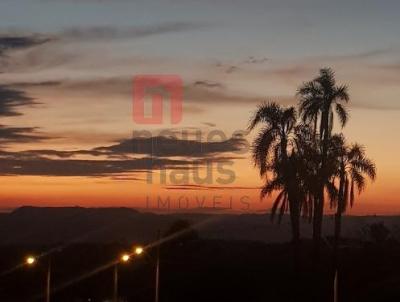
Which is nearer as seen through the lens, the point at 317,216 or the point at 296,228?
the point at 317,216

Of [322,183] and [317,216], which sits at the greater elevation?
[322,183]

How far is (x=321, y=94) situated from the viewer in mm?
51500

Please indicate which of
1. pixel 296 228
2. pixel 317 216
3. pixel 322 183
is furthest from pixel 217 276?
pixel 322 183

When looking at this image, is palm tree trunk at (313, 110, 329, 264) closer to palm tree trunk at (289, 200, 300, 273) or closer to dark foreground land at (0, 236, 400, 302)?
palm tree trunk at (289, 200, 300, 273)

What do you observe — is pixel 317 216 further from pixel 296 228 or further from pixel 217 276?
pixel 217 276

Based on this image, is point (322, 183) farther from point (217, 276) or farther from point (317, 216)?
point (217, 276)

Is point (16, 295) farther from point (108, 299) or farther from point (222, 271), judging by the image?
point (222, 271)

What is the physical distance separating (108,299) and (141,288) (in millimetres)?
3770

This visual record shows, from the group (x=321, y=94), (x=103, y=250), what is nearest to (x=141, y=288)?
(x=321, y=94)

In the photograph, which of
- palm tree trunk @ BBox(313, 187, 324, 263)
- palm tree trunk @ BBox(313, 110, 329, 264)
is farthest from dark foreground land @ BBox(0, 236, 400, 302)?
palm tree trunk @ BBox(313, 110, 329, 264)

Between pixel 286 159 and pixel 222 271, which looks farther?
pixel 222 271

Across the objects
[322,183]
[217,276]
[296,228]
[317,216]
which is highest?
[322,183]

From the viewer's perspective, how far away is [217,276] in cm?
5366

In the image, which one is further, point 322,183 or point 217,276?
point 217,276
